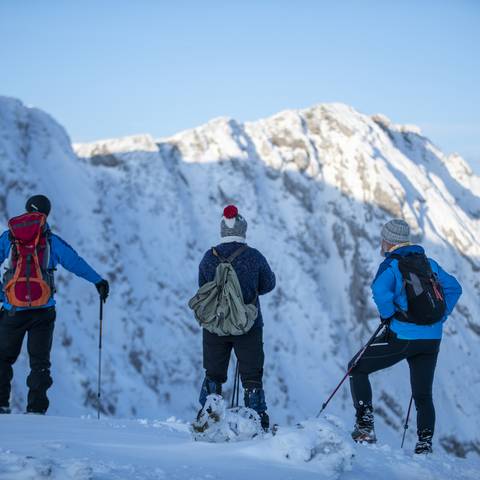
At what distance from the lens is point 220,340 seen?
546cm

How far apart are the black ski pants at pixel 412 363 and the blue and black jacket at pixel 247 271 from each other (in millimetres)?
1114

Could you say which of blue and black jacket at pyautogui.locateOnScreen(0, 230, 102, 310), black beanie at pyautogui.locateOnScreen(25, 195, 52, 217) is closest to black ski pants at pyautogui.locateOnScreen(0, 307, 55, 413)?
blue and black jacket at pyautogui.locateOnScreen(0, 230, 102, 310)

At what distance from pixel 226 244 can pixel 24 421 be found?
241 centimetres

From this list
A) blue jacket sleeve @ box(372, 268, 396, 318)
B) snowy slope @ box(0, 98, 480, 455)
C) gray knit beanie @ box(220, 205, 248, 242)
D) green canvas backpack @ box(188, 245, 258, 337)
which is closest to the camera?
green canvas backpack @ box(188, 245, 258, 337)

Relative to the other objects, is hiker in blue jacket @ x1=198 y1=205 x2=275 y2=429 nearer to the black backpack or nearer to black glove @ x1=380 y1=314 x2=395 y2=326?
black glove @ x1=380 y1=314 x2=395 y2=326

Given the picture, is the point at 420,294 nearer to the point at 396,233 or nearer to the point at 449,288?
the point at 449,288

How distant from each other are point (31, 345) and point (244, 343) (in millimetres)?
2242

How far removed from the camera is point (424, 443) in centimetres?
545

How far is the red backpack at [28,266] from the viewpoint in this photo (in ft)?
19.0

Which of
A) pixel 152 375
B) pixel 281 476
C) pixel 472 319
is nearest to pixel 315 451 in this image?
pixel 281 476

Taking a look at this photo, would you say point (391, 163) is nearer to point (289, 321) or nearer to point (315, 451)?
point (289, 321)

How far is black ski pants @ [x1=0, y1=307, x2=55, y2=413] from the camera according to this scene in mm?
5879

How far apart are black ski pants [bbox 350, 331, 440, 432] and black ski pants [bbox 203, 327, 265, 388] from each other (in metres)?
1.00

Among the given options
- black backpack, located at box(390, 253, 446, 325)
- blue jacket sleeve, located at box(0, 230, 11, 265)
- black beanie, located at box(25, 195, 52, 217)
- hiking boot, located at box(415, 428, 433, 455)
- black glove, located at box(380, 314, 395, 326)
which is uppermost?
black beanie, located at box(25, 195, 52, 217)
